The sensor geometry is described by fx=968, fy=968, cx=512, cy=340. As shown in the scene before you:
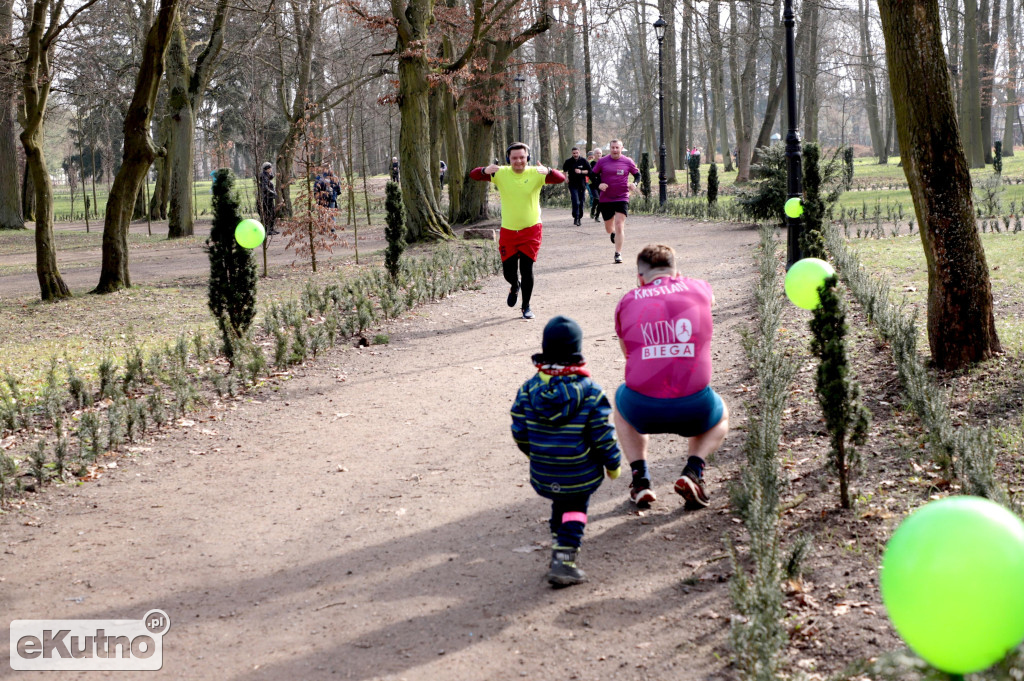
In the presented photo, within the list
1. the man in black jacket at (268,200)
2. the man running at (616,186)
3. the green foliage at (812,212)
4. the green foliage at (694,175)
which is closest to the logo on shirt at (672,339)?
the green foliage at (812,212)

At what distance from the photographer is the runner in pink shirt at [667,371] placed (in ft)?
16.6

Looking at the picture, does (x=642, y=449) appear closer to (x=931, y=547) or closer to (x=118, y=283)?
(x=931, y=547)

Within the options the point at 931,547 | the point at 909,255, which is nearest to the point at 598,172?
the point at 909,255

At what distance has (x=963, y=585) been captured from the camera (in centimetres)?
235

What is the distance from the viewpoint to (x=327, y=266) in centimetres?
1775

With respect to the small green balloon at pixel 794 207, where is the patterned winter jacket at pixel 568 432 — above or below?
below

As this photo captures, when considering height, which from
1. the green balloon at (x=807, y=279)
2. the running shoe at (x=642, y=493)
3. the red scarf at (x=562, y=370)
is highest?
the green balloon at (x=807, y=279)

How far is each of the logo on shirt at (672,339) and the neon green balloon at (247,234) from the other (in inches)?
219

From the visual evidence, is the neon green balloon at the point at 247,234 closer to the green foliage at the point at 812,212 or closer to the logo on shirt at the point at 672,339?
the green foliage at the point at 812,212

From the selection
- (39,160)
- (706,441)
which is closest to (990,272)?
(706,441)

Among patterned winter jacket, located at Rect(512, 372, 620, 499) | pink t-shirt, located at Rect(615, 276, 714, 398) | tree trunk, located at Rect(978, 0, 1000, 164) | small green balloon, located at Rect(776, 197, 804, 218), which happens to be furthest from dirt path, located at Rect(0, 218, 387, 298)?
tree trunk, located at Rect(978, 0, 1000, 164)

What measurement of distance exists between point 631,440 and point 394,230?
823cm

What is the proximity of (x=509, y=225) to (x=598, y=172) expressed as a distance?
5891 mm

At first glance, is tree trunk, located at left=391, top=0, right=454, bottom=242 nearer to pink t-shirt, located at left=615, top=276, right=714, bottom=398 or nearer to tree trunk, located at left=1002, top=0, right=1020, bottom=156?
pink t-shirt, located at left=615, top=276, right=714, bottom=398
